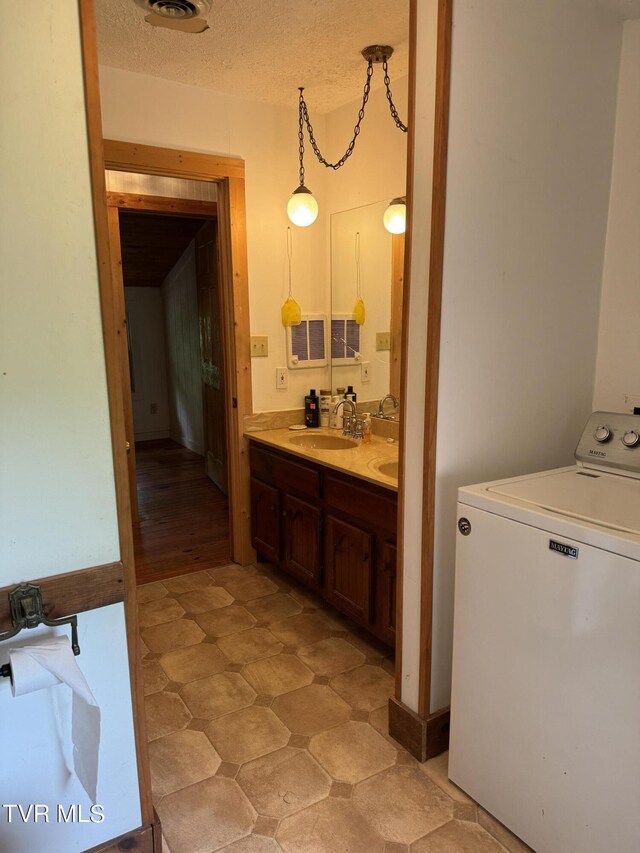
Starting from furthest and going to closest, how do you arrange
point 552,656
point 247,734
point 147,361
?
point 147,361 → point 247,734 → point 552,656

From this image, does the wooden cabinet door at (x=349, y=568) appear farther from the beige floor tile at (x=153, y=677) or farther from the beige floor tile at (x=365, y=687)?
the beige floor tile at (x=153, y=677)

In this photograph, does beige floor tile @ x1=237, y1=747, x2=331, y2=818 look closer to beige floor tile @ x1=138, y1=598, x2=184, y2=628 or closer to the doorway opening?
beige floor tile @ x1=138, y1=598, x2=184, y2=628

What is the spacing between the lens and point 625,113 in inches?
73.9

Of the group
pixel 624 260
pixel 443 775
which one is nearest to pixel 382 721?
pixel 443 775

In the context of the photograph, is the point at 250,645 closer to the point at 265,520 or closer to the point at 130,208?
the point at 265,520

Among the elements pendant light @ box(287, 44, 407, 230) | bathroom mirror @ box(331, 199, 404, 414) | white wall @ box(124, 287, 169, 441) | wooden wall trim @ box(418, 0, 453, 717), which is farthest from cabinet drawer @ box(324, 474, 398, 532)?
white wall @ box(124, 287, 169, 441)

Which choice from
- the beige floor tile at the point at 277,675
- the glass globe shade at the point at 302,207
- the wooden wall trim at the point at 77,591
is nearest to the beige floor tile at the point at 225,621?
the beige floor tile at the point at 277,675

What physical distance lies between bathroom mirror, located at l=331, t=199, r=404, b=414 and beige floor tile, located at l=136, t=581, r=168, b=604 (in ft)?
4.91

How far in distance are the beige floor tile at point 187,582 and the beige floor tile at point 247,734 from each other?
3.52ft

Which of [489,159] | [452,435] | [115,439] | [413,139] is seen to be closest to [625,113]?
[489,159]

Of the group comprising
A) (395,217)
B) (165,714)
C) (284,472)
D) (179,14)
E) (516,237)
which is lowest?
(165,714)

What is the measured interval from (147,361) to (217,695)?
5.33 metres

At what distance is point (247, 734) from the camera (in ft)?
6.46

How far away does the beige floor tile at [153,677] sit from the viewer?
2.22 metres
